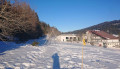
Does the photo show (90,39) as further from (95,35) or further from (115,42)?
(115,42)

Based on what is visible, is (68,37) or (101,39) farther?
(68,37)

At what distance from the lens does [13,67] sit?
6.22 meters

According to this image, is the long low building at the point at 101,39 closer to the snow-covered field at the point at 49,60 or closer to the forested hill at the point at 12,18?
the snow-covered field at the point at 49,60

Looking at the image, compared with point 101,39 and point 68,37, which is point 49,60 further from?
point 68,37

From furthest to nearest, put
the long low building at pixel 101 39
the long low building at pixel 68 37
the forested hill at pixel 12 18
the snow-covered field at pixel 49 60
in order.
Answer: the long low building at pixel 68 37 → the long low building at pixel 101 39 → the snow-covered field at pixel 49 60 → the forested hill at pixel 12 18

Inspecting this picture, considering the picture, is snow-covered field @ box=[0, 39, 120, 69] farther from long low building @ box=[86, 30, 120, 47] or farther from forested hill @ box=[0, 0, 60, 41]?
long low building @ box=[86, 30, 120, 47]

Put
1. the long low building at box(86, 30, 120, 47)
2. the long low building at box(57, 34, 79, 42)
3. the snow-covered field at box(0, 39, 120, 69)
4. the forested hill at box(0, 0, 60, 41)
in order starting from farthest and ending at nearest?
1. the long low building at box(57, 34, 79, 42)
2. the long low building at box(86, 30, 120, 47)
3. the snow-covered field at box(0, 39, 120, 69)
4. the forested hill at box(0, 0, 60, 41)

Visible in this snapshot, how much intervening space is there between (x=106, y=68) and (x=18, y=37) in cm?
1973

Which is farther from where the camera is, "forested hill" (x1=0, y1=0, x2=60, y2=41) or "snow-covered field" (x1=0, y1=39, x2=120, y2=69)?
"snow-covered field" (x1=0, y1=39, x2=120, y2=69)

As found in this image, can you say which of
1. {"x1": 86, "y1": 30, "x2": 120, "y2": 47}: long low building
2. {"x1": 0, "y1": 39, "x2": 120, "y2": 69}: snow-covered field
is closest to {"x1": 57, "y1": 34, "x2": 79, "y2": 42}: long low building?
{"x1": 86, "y1": 30, "x2": 120, "y2": 47}: long low building

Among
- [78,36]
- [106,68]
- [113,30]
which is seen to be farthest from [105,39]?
[113,30]

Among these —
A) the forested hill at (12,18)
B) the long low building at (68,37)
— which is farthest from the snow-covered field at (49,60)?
the long low building at (68,37)

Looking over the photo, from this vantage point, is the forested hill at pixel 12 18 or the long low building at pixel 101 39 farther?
the long low building at pixel 101 39

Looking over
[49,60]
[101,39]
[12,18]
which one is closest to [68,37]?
[101,39]
